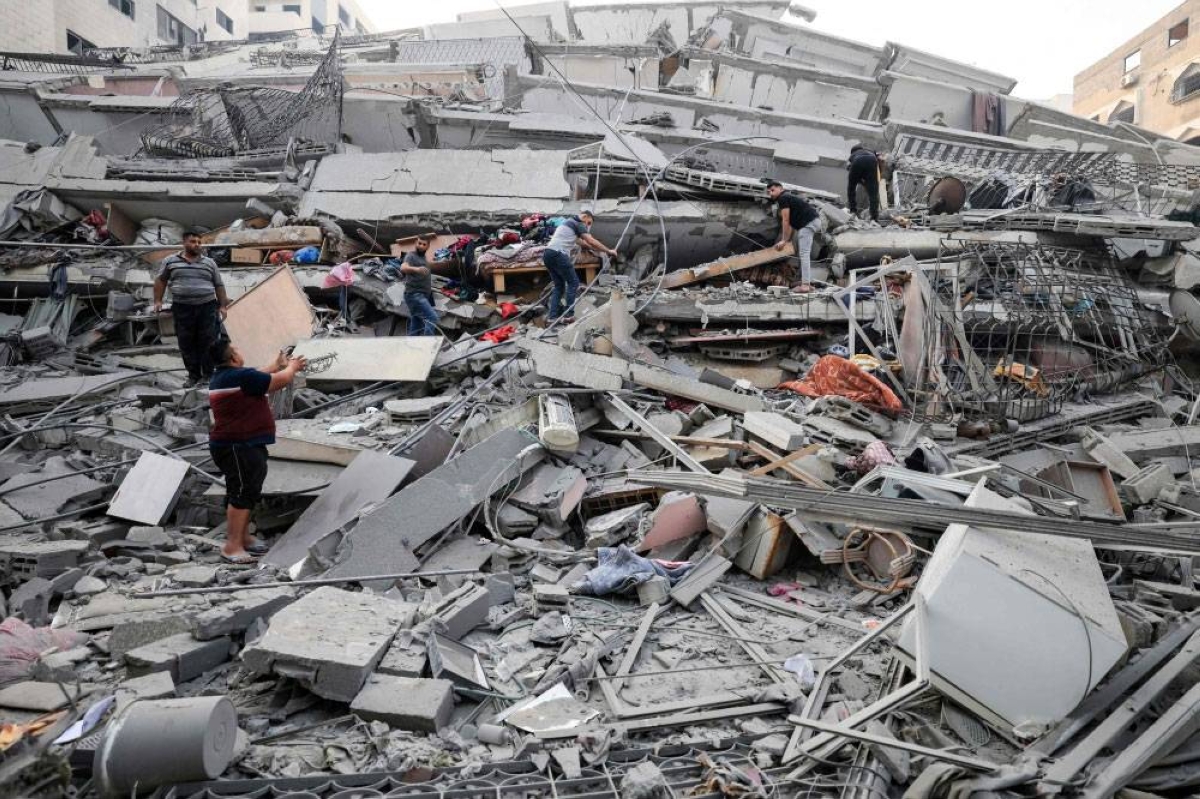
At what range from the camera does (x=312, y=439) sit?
548 centimetres

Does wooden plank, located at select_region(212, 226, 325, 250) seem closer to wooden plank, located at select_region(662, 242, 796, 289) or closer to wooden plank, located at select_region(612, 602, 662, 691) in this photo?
wooden plank, located at select_region(662, 242, 796, 289)

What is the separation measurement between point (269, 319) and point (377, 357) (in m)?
1.67

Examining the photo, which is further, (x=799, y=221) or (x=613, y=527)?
(x=799, y=221)

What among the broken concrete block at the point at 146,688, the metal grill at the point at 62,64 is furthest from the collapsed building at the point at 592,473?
the metal grill at the point at 62,64

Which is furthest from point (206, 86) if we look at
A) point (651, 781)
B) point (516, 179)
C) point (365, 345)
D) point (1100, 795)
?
point (1100, 795)

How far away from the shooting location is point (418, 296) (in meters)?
7.99

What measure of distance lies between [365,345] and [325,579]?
3.57m

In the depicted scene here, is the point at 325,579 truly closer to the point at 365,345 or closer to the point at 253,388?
the point at 253,388

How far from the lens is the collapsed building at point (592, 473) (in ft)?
9.59

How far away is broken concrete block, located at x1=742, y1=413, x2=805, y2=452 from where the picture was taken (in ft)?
17.9

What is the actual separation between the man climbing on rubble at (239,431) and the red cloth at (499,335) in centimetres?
313

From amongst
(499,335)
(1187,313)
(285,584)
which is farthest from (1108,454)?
(285,584)

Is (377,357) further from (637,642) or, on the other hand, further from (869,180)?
(869,180)

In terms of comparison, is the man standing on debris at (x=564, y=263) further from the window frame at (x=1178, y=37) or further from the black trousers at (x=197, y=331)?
the window frame at (x=1178, y=37)
